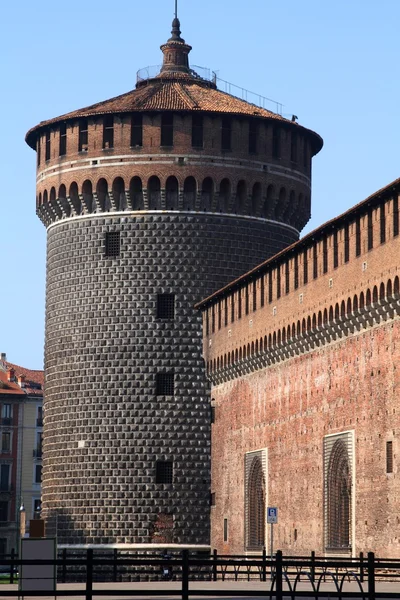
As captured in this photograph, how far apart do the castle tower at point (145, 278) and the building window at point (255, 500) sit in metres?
4.30

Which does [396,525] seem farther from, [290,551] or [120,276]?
[120,276]

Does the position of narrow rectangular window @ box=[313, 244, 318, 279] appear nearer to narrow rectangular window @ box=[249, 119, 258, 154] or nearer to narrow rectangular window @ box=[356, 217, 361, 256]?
narrow rectangular window @ box=[356, 217, 361, 256]

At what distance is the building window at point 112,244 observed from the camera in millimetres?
55031

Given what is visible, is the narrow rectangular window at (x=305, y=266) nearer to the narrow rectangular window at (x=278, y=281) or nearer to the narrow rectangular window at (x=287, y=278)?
the narrow rectangular window at (x=287, y=278)

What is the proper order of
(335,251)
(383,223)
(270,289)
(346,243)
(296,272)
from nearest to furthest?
(383,223) < (346,243) < (335,251) < (296,272) < (270,289)

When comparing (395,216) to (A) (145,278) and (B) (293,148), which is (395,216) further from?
(B) (293,148)

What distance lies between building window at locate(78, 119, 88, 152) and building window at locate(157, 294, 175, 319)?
7.06m

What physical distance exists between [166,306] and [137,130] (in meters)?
7.11

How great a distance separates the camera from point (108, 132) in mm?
55812

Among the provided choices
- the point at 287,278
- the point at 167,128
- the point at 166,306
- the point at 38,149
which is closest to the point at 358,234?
the point at 287,278

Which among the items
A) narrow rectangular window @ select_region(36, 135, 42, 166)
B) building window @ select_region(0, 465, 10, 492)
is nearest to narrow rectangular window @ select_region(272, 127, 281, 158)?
narrow rectangular window @ select_region(36, 135, 42, 166)

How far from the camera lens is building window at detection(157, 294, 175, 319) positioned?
54.1 metres

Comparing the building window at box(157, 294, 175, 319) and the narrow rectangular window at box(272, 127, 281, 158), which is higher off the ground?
the narrow rectangular window at box(272, 127, 281, 158)

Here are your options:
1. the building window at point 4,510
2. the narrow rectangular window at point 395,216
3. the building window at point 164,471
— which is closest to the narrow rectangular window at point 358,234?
the narrow rectangular window at point 395,216
